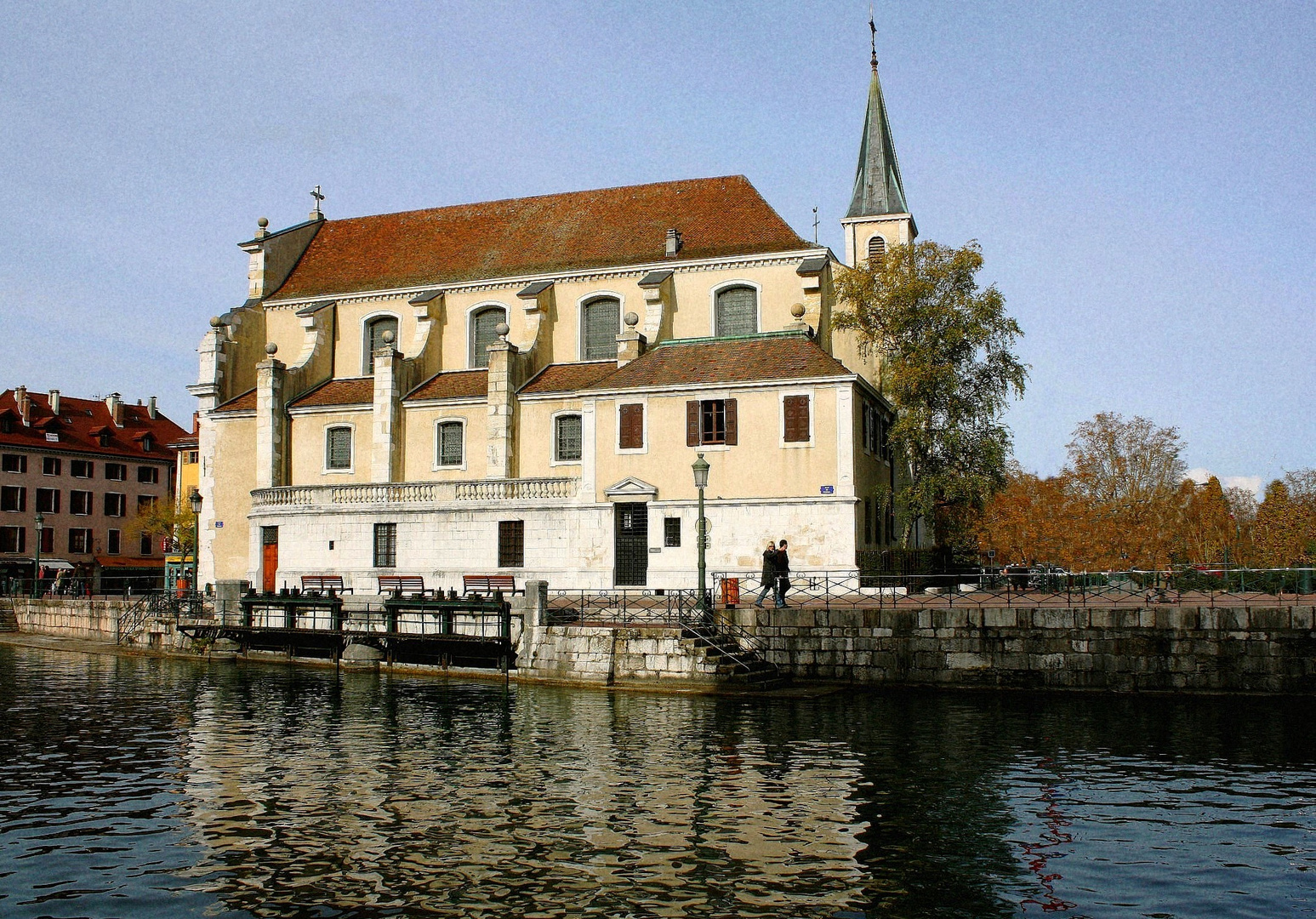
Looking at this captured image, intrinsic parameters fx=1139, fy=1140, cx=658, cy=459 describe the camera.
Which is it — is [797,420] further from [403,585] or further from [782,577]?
[403,585]

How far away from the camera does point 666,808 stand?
15.1m

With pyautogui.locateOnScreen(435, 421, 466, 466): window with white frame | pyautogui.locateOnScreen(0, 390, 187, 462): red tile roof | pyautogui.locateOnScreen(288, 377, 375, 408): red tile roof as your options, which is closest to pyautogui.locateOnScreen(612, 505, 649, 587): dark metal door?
pyautogui.locateOnScreen(435, 421, 466, 466): window with white frame

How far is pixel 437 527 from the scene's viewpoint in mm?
39125

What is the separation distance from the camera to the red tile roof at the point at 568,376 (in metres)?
42.4

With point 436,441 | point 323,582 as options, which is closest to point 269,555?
point 323,582

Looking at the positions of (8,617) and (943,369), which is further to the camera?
(8,617)

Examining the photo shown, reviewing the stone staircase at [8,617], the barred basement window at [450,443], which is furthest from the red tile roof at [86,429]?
the barred basement window at [450,443]

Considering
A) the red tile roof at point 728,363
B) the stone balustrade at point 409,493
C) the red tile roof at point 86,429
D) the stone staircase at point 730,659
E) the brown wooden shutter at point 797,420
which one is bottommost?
the stone staircase at point 730,659

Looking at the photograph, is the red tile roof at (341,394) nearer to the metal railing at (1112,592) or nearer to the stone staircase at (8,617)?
the stone staircase at (8,617)

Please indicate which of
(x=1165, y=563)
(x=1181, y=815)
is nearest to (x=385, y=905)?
(x=1181, y=815)

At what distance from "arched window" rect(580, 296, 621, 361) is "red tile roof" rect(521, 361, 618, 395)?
0.97 meters

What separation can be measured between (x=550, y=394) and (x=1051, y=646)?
852 inches

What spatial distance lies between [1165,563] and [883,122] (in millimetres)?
23731

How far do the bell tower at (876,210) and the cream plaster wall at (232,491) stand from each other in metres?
27.1
